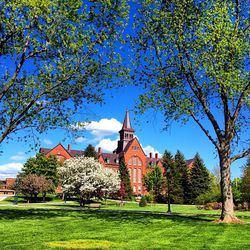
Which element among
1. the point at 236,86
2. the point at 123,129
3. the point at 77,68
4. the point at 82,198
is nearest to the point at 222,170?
Result: the point at 236,86

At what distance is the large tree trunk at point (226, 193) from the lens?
1979 cm

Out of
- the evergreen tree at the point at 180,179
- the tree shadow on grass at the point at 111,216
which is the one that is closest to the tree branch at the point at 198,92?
the tree shadow on grass at the point at 111,216

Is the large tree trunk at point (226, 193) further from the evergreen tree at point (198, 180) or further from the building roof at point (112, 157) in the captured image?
the building roof at point (112, 157)

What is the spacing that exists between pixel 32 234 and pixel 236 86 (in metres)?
11.7

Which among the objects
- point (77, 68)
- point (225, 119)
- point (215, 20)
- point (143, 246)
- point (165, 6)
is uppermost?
point (165, 6)

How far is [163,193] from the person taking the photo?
83.7m

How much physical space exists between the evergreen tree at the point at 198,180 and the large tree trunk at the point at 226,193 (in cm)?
5854

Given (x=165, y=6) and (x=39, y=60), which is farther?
(x=165, y=6)

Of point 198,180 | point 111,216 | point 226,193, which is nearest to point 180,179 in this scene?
point 198,180

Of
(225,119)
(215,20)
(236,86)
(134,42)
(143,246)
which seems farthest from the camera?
(134,42)

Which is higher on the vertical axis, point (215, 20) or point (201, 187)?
point (215, 20)

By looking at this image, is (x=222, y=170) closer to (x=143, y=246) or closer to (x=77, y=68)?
(x=77, y=68)

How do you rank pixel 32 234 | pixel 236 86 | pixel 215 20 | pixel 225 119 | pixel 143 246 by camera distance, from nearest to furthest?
pixel 143 246
pixel 32 234
pixel 236 86
pixel 215 20
pixel 225 119

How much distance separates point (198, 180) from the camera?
78.8 metres
